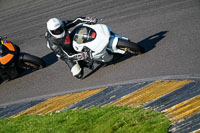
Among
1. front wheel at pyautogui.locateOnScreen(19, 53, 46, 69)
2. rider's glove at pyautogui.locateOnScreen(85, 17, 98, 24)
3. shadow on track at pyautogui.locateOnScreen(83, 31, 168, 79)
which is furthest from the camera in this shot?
front wheel at pyautogui.locateOnScreen(19, 53, 46, 69)

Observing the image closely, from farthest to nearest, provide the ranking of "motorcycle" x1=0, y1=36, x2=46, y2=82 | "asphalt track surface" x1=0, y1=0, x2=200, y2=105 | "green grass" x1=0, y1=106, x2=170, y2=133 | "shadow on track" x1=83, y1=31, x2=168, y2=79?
1. "motorcycle" x1=0, y1=36, x2=46, y2=82
2. "shadow on track" x1=83, y1=31, x2=168, y2=79
3. "asphalt track surface" x1=0, y1=0, x2=200, y2=105
4. "green grass" x1=0, y1=106, x2=170, y2=133

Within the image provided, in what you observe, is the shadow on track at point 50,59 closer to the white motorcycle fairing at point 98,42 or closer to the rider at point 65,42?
the rider at point 65,42

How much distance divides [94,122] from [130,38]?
4791mm

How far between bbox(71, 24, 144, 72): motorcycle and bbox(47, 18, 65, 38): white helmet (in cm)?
37

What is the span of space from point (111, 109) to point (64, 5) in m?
9.83

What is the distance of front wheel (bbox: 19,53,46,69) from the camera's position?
39.0ft

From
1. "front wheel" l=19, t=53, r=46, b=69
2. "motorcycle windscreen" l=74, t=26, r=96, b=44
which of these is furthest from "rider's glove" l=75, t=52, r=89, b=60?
"front wheel" l=19, t=53, r=46, b=69

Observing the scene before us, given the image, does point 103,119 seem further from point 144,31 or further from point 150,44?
point 144,31

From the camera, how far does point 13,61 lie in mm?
11750

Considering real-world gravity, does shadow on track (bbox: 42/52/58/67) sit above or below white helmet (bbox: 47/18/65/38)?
below

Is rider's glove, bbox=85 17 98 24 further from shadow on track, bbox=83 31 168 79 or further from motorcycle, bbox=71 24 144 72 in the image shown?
shadow on track, bbox=83 31 168 79

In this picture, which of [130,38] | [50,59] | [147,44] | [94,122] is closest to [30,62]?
[50,59]

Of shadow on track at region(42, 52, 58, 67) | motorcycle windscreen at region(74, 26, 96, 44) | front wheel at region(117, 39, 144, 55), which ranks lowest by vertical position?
shadow on track at region(42, 52, 58, 67)

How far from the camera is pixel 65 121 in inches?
324
